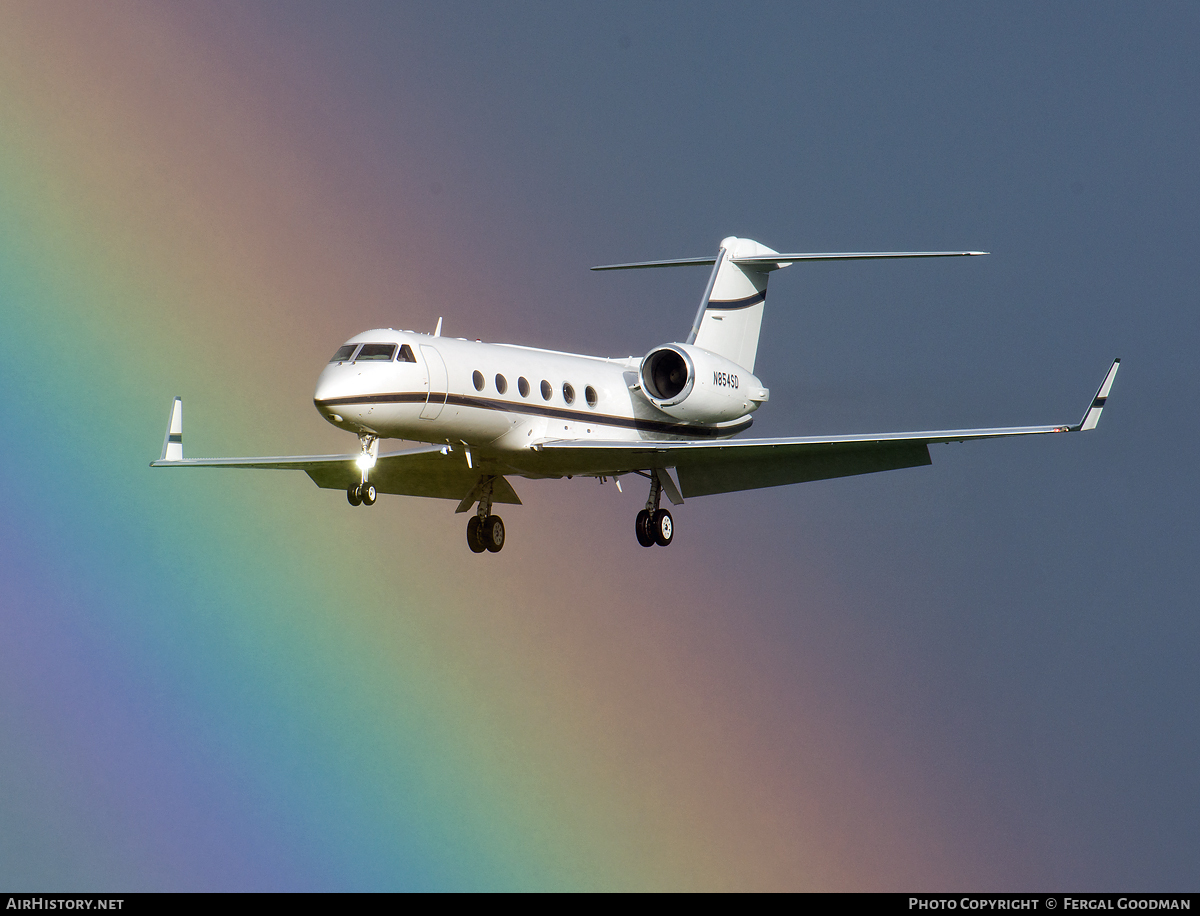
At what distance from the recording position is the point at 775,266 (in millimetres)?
35656

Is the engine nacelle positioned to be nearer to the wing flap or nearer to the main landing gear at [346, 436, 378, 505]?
the wing flap

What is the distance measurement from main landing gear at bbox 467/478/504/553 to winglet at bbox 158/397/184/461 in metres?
6.51

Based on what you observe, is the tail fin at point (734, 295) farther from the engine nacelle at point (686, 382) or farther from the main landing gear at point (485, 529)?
the main landing gear at point (485, 529)

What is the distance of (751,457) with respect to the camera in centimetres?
3091

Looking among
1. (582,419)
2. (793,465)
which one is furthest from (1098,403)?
(582,419)

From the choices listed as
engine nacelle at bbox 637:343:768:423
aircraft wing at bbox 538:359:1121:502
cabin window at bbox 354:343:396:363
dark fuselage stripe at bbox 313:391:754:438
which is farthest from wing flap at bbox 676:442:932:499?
cabin window at bbox 354:343:396:363

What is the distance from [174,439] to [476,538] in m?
6.95

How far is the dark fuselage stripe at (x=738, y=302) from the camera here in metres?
35.1

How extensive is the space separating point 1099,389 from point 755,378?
8.90 meters

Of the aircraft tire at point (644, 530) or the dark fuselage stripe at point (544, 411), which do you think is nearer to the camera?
the dark fuselage stripe at point (544, 411)

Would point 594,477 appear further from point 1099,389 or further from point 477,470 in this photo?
point 1099,389

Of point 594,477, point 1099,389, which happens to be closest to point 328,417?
point 594,477

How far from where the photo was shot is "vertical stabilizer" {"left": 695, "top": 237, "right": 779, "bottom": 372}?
34.8 m

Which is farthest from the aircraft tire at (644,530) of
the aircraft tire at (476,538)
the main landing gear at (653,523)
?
the aircraft tire at (476,538)
